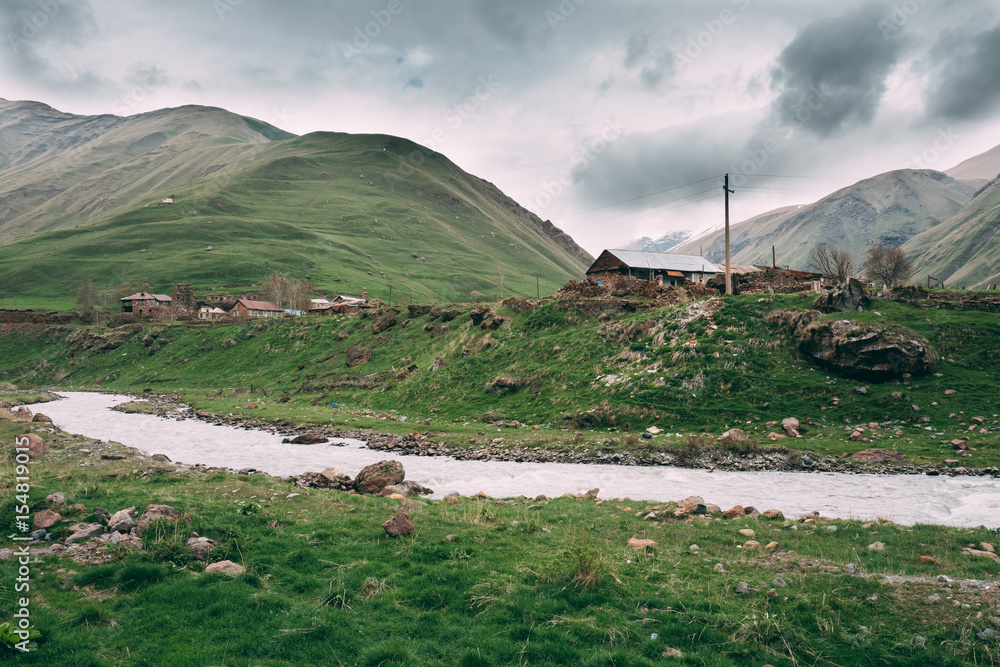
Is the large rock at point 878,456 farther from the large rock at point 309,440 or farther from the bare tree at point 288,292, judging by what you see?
the bare tree at point 288,292

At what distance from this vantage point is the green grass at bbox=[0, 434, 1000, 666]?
916cm

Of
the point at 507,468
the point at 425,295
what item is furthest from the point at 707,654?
the point at 425,295

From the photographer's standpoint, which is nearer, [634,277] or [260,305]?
[634,277]

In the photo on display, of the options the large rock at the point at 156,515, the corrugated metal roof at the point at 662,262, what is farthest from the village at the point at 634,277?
the large rock at the point at 156,515

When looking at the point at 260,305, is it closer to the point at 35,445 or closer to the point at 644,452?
the point at 35,445

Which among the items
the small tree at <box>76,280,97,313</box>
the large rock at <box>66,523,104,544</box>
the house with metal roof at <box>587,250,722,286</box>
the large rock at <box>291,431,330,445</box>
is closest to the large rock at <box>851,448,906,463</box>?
the large rock at <box>66,523,104,544</box>

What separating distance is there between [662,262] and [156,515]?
82.9 metres

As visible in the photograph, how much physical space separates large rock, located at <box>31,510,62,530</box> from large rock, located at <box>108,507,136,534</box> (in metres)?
1.34

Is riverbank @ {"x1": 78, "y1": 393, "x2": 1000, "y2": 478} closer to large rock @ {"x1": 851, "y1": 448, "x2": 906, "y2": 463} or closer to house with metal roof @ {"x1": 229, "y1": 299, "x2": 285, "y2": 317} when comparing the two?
large rock @ {"x1": 851, "y1": 448, "x2": 906, "y2": 463}

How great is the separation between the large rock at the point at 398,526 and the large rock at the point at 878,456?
24704mm

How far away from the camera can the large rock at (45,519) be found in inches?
543

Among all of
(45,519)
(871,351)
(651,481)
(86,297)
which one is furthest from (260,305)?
(871,351)

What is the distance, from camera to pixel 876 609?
10492 millimetres

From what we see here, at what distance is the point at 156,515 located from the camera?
1402 centimetres
